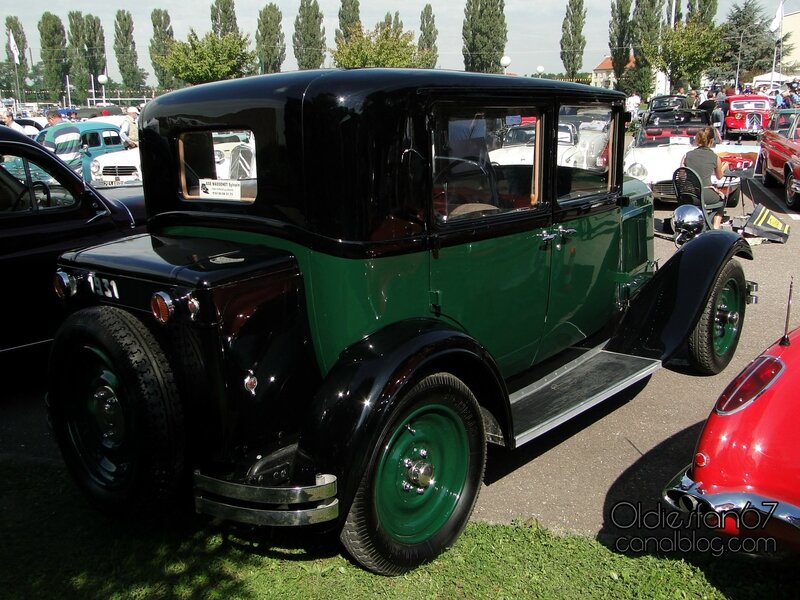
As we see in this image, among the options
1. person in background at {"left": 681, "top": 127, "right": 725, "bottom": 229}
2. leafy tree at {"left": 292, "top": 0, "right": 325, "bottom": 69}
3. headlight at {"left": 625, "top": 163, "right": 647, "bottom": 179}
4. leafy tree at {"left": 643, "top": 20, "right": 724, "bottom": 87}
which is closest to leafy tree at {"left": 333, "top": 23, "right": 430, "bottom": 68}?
leafy tree at {"left": 643, "top": 20, "right": 724, "bottom": 87}

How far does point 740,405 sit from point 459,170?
4.98 feet

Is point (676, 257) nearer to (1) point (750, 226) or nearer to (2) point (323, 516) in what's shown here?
(2) point (323, 516)

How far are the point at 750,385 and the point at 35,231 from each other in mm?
4449

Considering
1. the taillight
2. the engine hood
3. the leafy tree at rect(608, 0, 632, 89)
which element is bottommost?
the taillight

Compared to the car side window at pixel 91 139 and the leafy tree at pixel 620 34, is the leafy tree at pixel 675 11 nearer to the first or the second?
the leafy tree at pixel 620 34

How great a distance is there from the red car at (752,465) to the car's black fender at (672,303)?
1.39m

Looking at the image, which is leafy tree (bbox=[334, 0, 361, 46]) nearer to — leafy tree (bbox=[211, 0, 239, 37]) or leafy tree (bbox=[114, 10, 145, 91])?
leafy tree (bbox=[211, 0, 239, 37])

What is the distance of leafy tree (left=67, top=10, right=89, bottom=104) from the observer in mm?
70375

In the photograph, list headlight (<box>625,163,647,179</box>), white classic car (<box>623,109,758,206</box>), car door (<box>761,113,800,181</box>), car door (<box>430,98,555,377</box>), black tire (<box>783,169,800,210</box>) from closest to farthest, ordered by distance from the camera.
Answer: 1. car door (<box>430,98,555,377</box>)
2. headlight (<box>625,163,647,179</box>)
3. white classic car (<box>623,109,758,206</box>)
4. black tire (<box>783,169,800,210</box>)
5. car door (<box>761,113,800,181</box>)

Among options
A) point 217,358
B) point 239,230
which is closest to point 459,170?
point 239,230

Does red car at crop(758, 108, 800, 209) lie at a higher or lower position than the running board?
higher

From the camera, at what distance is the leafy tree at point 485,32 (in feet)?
185

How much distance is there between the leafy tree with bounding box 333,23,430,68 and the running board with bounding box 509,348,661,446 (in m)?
35.2

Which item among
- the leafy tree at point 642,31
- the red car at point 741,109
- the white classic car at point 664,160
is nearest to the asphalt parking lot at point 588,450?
the white classic car at point 664,160
